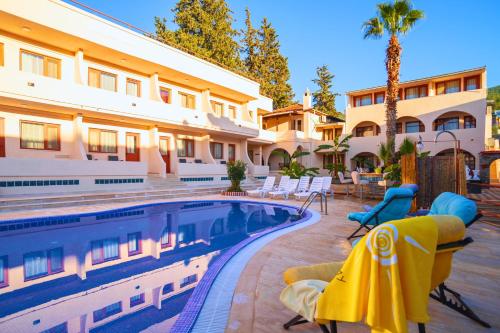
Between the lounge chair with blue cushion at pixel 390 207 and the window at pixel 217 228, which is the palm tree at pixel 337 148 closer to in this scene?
the window at pixel 217 228

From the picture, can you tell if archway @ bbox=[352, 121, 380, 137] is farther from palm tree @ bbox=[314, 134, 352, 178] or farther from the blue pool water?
the blue pool water

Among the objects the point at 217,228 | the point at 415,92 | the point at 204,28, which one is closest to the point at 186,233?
the point at 217,228

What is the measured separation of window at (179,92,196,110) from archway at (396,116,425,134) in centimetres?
1915

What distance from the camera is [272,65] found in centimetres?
3944

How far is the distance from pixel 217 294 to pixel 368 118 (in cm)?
2646

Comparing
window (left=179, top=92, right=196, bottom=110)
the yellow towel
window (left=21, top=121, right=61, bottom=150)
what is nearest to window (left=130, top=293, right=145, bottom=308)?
the yellow towel

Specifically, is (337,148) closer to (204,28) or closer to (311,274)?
(204,28)

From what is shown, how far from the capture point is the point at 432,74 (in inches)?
950

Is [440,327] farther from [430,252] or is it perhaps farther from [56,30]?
[56,30]

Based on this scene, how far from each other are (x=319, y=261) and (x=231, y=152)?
20869 mm

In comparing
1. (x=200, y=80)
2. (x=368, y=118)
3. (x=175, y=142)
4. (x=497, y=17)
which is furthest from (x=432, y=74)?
(x=175, y=142)

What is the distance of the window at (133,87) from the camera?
1784 centimetres

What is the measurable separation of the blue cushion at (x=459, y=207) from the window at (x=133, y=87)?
717 inches

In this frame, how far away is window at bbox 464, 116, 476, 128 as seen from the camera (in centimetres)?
2275
